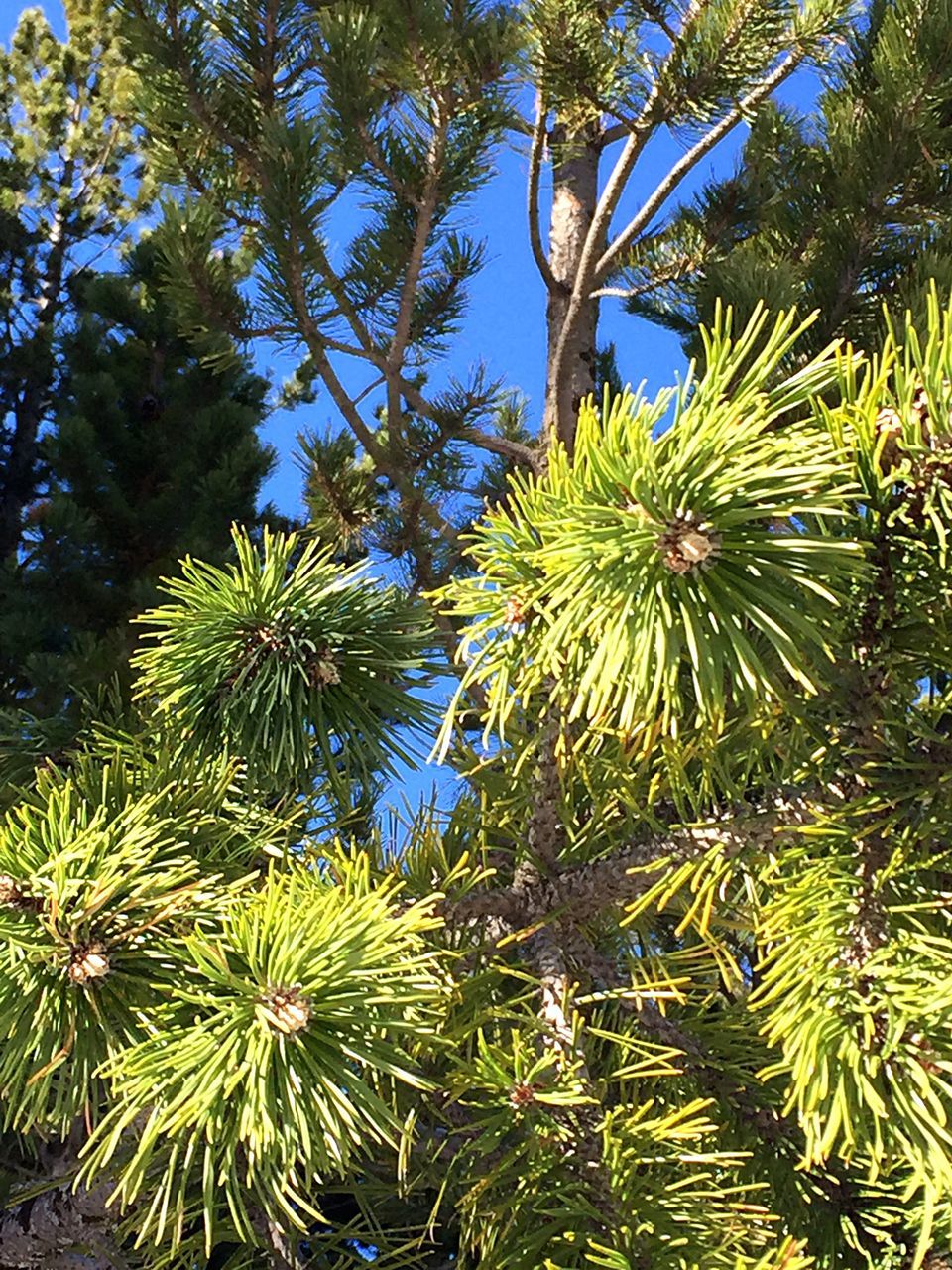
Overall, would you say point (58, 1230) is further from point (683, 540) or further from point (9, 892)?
point (683, 540)

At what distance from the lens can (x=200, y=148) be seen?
75.7 inches

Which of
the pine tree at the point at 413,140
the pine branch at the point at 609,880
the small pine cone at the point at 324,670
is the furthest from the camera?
the pine tree at the point at 413,140

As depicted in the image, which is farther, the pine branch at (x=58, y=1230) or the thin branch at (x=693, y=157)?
the thin branch at (x=693, y=157)

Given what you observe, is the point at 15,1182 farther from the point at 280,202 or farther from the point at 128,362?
the point at 128,362

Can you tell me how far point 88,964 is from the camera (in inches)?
18.9

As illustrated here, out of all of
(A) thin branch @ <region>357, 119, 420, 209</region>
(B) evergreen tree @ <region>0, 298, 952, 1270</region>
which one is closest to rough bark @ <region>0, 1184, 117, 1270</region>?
(B) evergreen tree @ <region>0, 298, 952, 1270</region>

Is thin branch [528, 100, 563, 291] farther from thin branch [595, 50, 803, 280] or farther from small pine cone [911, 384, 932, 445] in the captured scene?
small pine cone [911, 384, 932, 445]

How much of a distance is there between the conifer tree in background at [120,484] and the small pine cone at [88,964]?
191cm

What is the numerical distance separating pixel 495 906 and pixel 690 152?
1.74m

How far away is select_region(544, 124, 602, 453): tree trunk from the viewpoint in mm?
1871

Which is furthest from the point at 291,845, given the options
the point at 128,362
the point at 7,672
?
the point at 128,362

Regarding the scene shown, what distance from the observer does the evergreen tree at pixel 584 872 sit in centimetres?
42

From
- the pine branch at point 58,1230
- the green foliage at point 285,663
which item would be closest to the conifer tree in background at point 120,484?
the pine branch at point 58,1230

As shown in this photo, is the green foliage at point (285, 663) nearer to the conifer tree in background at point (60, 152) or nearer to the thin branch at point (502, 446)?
the thin branch at point (502, 446)
